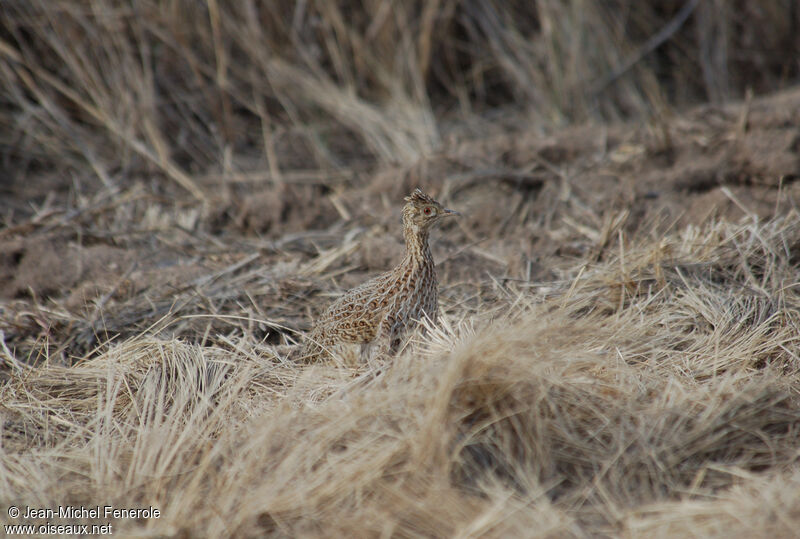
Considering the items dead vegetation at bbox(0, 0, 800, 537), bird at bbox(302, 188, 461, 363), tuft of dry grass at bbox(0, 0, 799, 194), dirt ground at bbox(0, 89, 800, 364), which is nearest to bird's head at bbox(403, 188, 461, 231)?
bird at bbox(302, 188, 461, 363)

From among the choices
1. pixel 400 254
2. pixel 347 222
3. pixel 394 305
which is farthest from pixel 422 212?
pixel 347 222

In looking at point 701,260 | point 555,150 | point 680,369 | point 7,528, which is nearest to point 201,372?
point 7,528

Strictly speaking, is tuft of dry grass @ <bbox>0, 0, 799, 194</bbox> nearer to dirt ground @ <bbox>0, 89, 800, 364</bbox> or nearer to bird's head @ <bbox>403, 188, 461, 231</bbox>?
dirt ground @ <bbox>0, 89, 800, 364</bbox>

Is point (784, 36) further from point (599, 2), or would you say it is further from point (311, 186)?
point (311, 186)

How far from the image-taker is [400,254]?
4801 mm

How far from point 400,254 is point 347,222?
85 cm

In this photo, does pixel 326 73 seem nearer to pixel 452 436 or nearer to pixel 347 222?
pixel 347 222

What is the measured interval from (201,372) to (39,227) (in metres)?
2.41

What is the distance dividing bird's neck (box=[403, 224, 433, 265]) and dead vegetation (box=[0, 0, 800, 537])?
42 cm

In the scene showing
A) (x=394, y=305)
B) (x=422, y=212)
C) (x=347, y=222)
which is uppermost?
(x=422, y=212)

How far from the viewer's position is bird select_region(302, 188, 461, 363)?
372 centimetres

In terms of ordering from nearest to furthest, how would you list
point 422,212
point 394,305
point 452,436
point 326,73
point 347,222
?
point 452,436
point 394,305
point 422,212
point 347,222
point 326,73

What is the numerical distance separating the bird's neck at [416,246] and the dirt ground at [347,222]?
59 cm

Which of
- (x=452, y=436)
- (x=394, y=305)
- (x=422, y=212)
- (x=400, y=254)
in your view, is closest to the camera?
(x=452, y=436)
